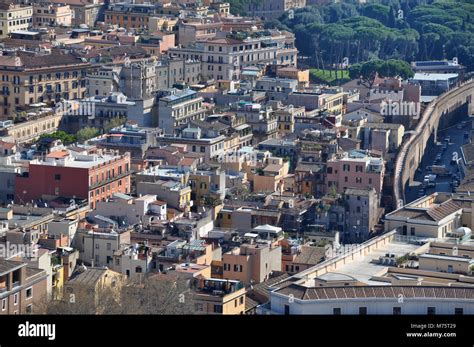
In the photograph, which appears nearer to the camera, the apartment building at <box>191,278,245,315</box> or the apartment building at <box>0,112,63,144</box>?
the apartment building at <box>191,278,245,315</box>

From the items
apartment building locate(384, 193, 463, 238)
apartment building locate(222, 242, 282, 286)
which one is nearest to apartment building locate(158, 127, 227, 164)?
apartment building locate(384, 193, 463, 238)

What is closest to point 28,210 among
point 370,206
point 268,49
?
point 370,206

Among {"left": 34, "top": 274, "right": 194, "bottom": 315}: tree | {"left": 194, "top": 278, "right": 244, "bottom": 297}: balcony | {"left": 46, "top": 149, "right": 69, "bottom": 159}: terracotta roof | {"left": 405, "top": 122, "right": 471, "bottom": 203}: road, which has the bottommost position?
{"left": 405, "top": 122, "right": 471, "bottom": 203}: road

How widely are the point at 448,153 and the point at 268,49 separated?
39.3 ft

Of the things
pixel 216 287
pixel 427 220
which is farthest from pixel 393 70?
pixel 216 287

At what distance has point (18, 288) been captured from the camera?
2638 cm

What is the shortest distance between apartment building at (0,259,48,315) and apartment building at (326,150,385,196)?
1448 centimetres

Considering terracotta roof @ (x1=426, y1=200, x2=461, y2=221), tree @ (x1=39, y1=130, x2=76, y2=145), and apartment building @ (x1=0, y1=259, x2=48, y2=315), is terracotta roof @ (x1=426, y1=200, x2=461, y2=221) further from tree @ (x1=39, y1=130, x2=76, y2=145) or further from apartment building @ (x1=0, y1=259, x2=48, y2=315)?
tree @ (x1=39, y1=130, x2=76, y2=145)

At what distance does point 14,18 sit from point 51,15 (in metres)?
2.36

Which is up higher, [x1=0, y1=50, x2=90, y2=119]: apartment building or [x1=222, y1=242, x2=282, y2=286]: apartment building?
[x1=0, y1=50, x2=90, y2=119]: apartment building

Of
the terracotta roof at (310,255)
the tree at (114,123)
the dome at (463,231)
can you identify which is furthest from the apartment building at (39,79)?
the dome at (463,231)

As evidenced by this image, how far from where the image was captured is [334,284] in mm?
26594

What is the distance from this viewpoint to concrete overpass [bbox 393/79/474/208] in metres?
43.1

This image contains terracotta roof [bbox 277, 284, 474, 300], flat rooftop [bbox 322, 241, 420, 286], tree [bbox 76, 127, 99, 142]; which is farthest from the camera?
tree [bbox 76, 127, 99, 142]
